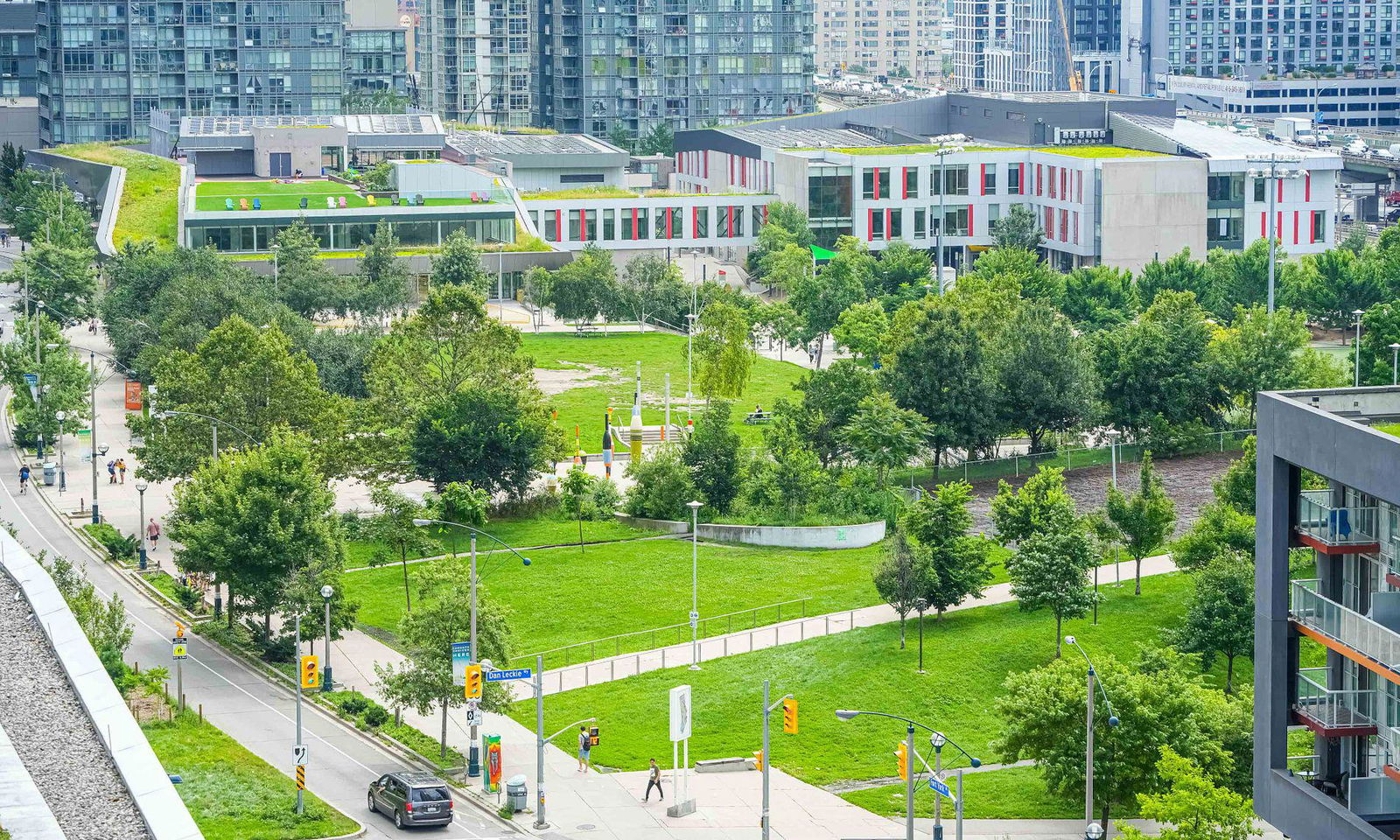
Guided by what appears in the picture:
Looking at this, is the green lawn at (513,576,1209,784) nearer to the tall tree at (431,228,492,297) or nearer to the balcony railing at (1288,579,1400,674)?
the balcony railing at (1288,579,1400,674)

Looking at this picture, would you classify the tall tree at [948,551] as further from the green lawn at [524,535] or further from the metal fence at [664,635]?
the green lawn at [524,535]

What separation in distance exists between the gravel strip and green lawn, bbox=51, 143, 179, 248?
111 metres

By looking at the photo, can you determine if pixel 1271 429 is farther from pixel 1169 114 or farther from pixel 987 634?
pixel 1169 114

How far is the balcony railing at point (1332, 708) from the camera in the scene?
4188cm

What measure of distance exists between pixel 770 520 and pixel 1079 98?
110159mm

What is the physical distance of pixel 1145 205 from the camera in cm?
16538

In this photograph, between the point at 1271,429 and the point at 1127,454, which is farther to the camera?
the point at 1127,454

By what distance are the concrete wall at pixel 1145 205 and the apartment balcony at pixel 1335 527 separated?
124 m

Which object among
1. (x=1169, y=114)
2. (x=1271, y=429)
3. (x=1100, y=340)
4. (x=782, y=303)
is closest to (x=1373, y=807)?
(x=1271, y=429)

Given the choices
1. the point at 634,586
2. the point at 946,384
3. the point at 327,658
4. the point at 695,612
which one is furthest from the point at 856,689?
the point at 946,384

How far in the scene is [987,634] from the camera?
259ft

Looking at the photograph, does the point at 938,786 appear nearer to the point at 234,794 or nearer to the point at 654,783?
the point at 654,783

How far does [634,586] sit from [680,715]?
72.3 feet

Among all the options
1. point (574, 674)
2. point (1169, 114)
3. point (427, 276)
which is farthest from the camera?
point (1169, 114)
